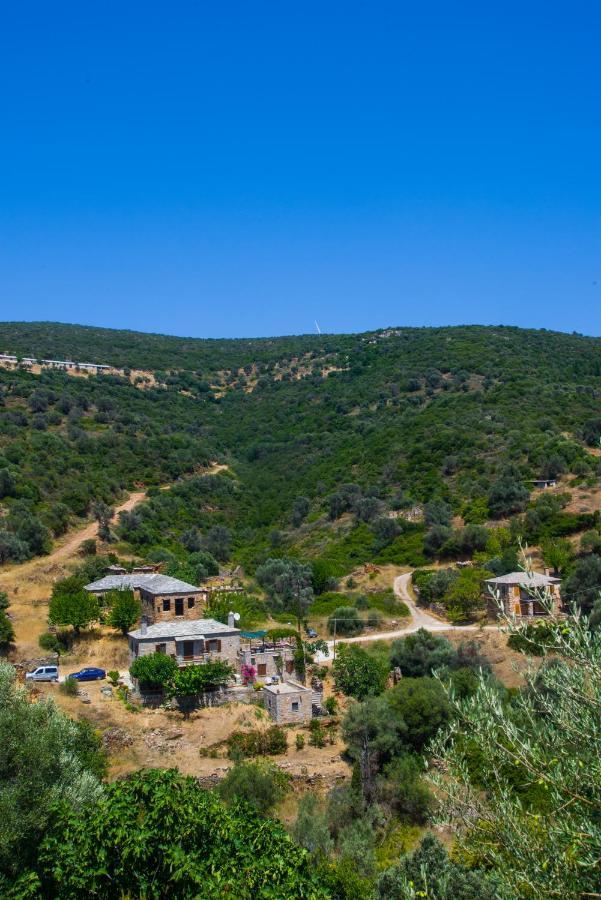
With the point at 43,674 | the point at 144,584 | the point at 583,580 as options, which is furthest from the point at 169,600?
the point at 583,580

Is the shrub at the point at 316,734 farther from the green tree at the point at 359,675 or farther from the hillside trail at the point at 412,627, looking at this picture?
the hillside trail at the point at 412,627

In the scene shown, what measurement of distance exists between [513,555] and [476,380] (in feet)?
132

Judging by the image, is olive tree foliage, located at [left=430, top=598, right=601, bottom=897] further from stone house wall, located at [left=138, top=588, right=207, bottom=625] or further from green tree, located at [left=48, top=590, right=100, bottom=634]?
green tree, located at [left=48, top=590, right=100, bottom=634]

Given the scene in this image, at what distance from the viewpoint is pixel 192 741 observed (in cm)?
2573

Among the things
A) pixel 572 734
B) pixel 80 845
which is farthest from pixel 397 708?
pixel 572 734

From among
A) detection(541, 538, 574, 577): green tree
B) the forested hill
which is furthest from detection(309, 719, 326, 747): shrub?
the forested hill

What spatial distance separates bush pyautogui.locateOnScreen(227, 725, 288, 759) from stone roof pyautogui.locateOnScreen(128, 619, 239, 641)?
4839 millimetres

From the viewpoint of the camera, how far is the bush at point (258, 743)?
25.7 meters

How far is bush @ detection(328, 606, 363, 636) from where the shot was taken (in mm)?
39656

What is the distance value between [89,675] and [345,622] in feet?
51.2

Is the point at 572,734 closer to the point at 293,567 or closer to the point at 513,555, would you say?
the point at 513,555

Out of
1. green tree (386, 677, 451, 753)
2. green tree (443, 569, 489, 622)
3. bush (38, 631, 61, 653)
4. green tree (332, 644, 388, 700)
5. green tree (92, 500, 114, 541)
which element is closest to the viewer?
green tree (386, 677, 451, 753)

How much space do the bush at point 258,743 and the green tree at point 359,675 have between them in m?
4.61

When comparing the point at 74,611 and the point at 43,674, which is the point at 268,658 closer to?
the point at 74,611
